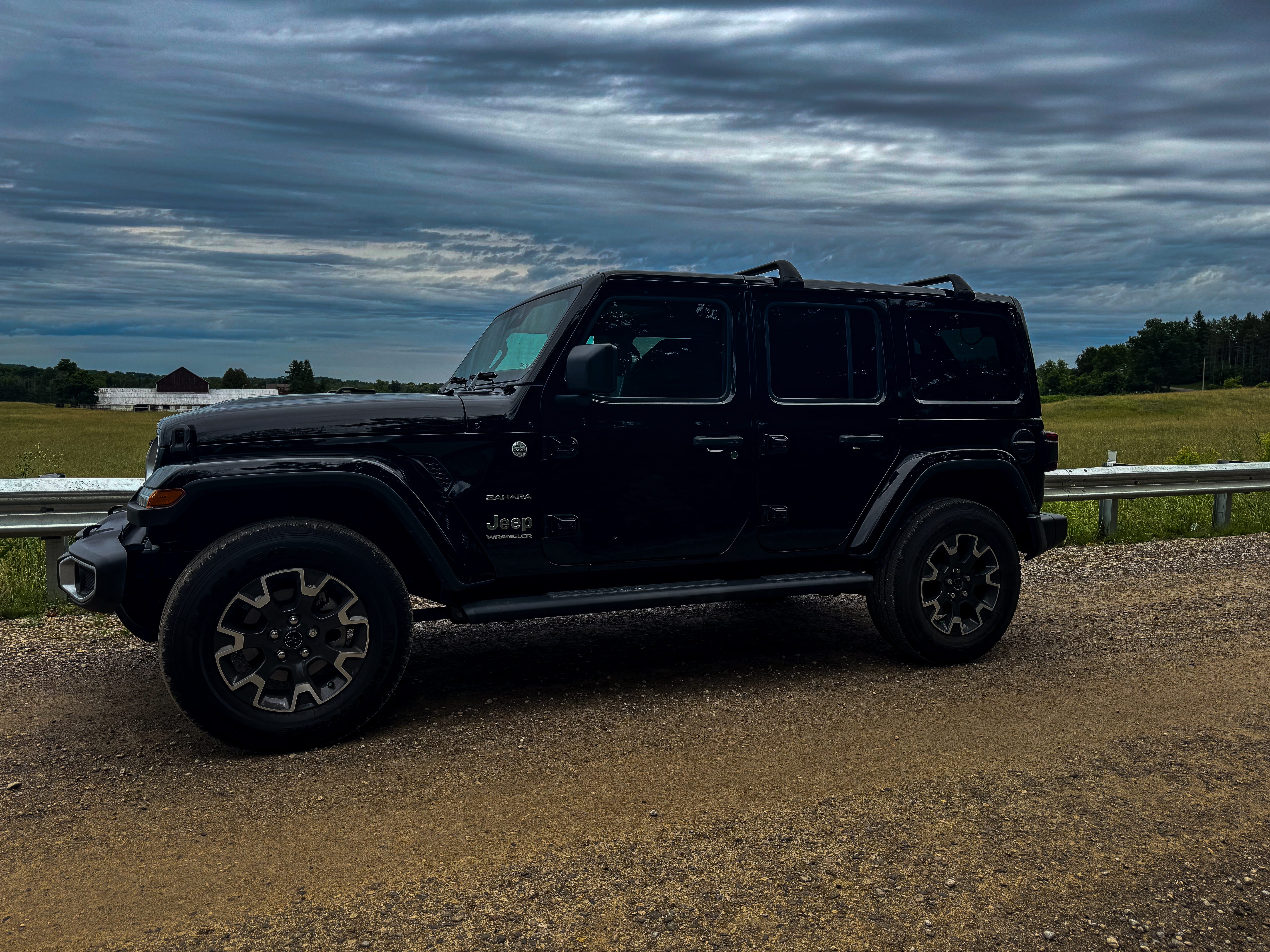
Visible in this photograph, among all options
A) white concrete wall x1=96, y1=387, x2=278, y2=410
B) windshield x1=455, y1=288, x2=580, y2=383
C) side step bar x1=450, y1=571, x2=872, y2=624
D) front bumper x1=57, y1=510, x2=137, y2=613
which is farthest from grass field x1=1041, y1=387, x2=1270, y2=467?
white concrete wall x1=96, y1=387, x2=278, y2=410

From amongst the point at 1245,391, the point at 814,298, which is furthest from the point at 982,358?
the point at 1245,391

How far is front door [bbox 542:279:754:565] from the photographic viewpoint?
14.8 feet

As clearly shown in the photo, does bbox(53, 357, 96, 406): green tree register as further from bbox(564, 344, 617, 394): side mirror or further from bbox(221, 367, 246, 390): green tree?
bbox(564, 344, 617, 394): side mirror

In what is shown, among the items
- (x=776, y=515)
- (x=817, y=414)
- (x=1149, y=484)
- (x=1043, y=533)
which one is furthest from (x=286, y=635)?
(x=1149, y=484)

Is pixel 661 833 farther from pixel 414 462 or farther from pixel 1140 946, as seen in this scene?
pixel 414 462

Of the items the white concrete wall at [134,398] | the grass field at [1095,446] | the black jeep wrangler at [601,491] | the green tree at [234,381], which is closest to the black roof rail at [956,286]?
the black jeep wrangler at [601,491]

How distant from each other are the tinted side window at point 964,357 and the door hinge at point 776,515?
42.9 inches

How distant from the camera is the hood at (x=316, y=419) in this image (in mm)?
4008

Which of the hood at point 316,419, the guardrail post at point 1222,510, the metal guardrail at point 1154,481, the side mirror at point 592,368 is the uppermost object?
the side mirror at point 592,368

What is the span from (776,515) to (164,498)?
9.55 feet

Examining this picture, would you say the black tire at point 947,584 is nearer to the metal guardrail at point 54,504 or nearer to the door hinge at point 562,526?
the door hinge at point 562,526

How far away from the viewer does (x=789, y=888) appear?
2.87 m

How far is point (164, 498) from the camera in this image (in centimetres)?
385

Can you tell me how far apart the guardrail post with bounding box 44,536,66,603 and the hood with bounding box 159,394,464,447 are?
310 centimetres
